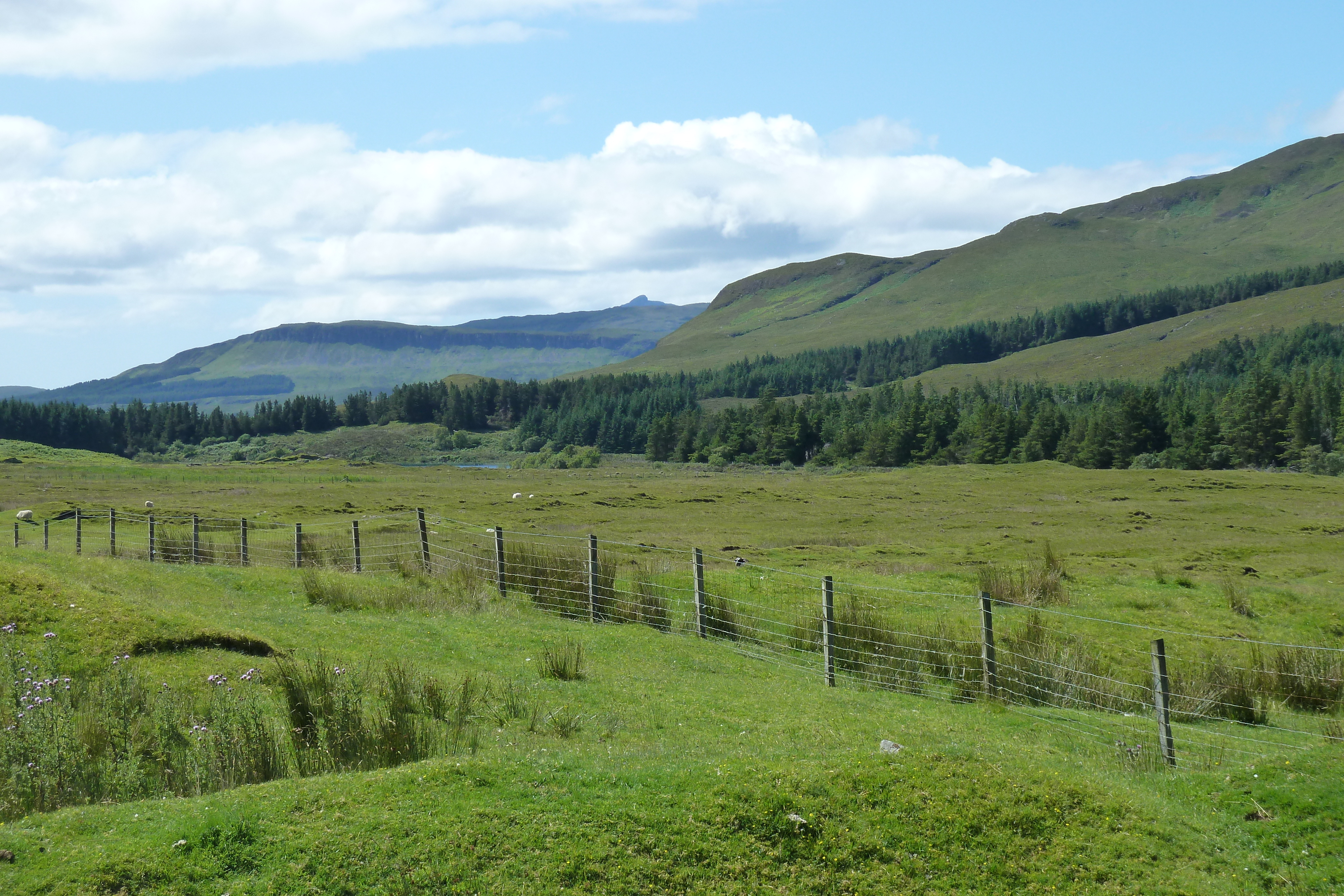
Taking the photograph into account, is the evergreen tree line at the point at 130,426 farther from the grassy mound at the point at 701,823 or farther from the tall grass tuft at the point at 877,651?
the grassy mound at the point at 701,823

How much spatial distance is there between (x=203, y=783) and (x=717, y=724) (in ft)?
17.0

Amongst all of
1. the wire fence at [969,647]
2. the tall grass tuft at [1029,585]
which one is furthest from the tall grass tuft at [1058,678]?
the tall grass tuft at [1029,585]

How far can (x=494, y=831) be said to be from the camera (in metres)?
6.70

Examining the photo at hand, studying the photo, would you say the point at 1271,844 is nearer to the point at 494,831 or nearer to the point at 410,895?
the point at 494,831

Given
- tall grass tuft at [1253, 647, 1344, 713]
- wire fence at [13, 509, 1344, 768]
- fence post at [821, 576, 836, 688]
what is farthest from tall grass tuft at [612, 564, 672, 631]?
tall grass tuft at [1253, 647, 1344, 713]

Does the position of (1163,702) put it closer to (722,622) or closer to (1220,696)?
(1220,696)

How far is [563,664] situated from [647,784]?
513 cm

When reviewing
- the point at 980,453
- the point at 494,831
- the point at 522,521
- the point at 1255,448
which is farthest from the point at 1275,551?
the point at 980,453

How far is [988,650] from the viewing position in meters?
13.8

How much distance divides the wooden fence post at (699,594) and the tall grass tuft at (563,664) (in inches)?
160

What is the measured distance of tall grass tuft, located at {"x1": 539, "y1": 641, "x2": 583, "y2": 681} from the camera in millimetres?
12398

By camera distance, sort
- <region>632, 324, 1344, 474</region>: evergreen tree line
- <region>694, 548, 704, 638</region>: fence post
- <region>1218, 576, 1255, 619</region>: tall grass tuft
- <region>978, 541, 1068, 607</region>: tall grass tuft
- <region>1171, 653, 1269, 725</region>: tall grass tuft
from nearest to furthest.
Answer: <region>1171, 653, 1269, 725</region>: tall grass tuft → <region>694, 548, 704, 638</region>: fence post → <region>978, 541, 1068, 607</region>: tall grass tuft → <region>1218, 576, 1255, 619</region>: tall grass tuft → <region>632, 324, 1344, 474</region>: evergreen tree line

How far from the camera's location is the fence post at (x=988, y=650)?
43.2 feet

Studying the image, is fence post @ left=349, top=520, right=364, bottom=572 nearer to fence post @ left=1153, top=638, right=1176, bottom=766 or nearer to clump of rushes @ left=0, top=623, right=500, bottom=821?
clump of rushes @ left=0, top=623, right=500, bottom=821
